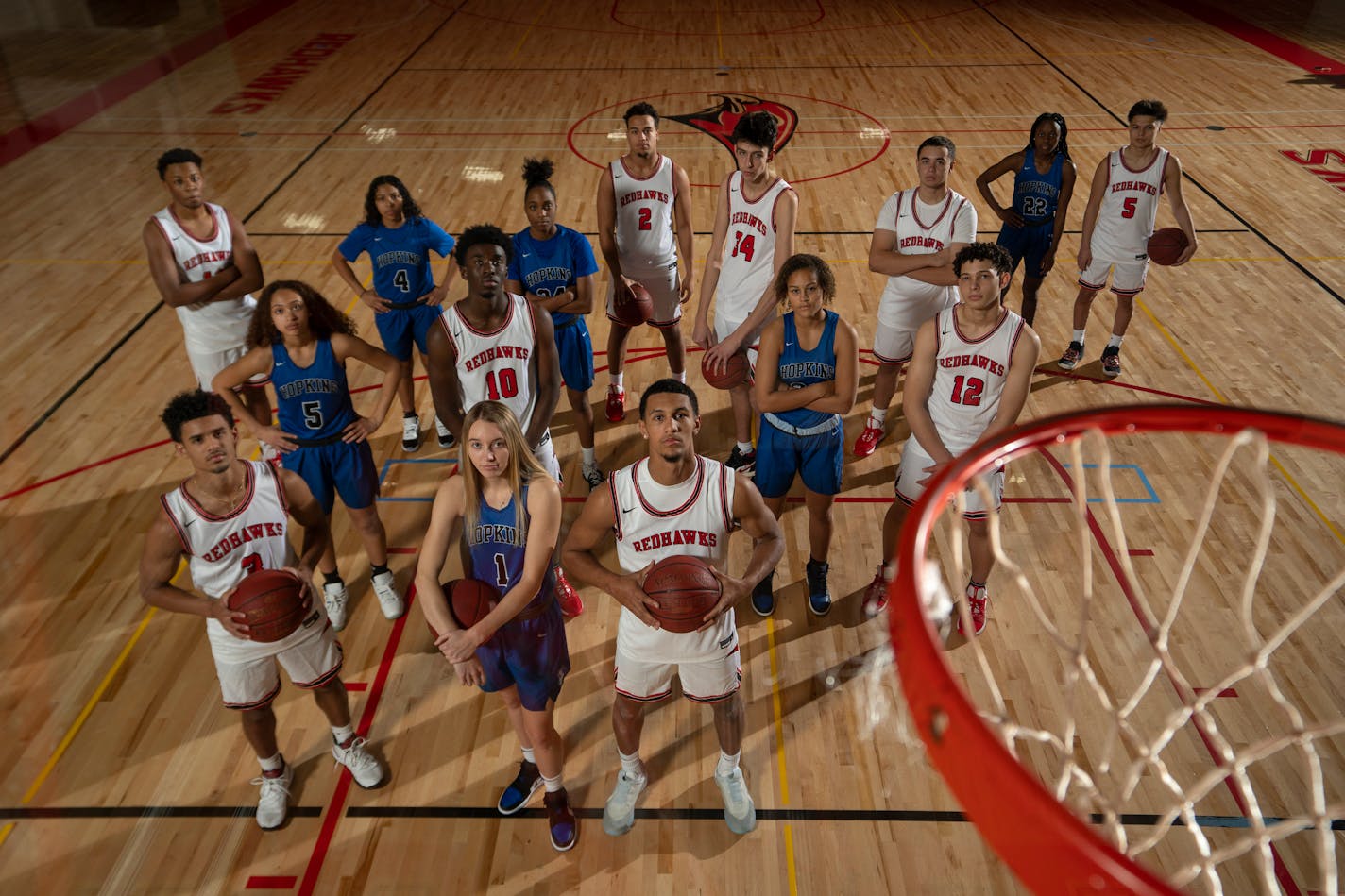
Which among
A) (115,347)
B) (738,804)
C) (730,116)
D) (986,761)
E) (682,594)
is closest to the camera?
(986,761)

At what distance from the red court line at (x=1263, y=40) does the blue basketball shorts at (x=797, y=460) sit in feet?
45.1

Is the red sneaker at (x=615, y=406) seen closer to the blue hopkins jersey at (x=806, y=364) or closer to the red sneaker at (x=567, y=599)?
the red sneaker at (x=567, y=599)

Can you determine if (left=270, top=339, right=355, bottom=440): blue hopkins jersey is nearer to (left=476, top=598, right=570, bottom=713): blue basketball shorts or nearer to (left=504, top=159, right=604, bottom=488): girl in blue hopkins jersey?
(left=504, top=159, right=604, bottom=488): girl in blue hopkins jersey

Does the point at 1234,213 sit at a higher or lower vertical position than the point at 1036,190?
lower

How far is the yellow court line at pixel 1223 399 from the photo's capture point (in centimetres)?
509

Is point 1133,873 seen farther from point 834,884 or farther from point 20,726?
point 20,726

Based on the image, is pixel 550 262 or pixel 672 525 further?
pixel 550 262

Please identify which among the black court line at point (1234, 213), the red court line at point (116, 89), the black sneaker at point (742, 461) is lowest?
the red court line at point (116, 89)

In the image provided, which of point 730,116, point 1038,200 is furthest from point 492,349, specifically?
point 730,116

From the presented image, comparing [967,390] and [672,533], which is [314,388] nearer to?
[672,533]

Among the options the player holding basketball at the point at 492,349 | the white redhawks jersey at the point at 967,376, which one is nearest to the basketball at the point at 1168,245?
the white redhawks jersey at the point at 967,376

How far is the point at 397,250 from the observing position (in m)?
5.39

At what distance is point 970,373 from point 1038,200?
2.85m

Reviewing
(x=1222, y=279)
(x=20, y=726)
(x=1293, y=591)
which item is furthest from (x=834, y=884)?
(x=1222, y=279)
